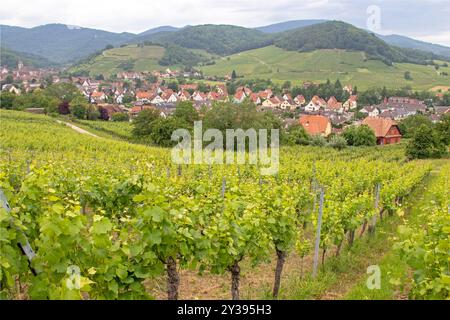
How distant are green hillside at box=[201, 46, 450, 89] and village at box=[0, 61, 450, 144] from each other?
1347cm

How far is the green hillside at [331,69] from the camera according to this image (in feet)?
388

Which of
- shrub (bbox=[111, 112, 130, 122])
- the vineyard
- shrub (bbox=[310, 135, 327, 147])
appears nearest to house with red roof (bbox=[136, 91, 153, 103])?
shrub (bbox=[111, 112, 130, 122])

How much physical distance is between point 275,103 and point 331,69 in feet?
145

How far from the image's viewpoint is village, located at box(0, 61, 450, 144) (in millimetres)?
57537

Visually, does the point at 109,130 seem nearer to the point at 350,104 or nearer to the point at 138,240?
the point at 138,240

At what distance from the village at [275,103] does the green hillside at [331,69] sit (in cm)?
1347

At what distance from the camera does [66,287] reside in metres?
3.46

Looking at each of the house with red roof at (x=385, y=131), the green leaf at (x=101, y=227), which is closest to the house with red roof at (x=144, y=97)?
the house with red roof at (x=385, y=131)

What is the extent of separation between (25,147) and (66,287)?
25912mm

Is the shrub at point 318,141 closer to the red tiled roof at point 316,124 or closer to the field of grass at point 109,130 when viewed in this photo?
the red tiled roof at point 316,124

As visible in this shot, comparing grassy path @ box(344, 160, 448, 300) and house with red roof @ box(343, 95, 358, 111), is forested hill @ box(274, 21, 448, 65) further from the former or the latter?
grassy path @ box(344, 160, 448, 300)

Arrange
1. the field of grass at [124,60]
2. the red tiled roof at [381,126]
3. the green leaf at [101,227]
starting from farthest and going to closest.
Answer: the field of grass at [124,60]
the red tiled roof at [381,126]
the green leaf at [101,227]

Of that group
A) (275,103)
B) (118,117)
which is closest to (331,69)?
(275,103)
